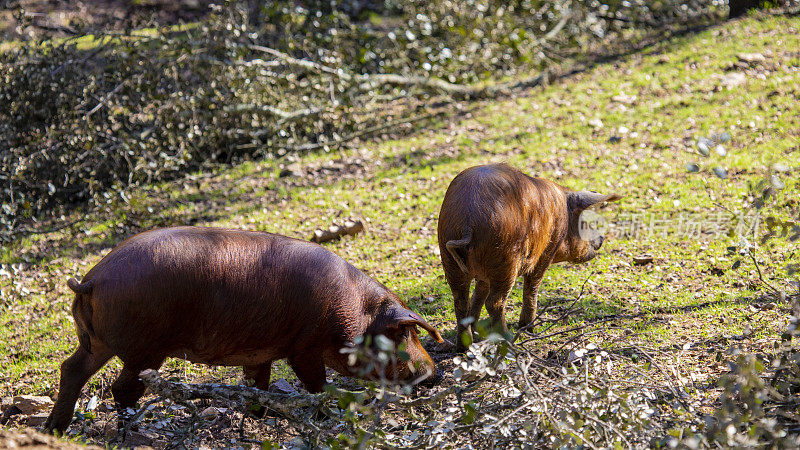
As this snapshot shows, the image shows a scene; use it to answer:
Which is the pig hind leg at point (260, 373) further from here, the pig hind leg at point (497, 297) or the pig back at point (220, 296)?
the pig hind leg at point (497, 297)

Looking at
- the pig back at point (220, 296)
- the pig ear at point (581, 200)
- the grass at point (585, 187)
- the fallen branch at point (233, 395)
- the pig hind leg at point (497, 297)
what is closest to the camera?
the fallen branch at point (233, 395)

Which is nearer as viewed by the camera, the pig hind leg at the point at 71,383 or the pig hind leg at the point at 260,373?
the pig hind leg at the point at 71,383

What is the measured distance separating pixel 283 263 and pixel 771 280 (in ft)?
12.4

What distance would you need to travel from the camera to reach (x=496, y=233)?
15.3 feet

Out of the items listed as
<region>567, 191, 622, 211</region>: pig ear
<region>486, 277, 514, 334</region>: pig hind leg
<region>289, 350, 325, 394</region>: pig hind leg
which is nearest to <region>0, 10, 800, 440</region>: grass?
<region>486, 277, 514, 334</region>: pig hind leg

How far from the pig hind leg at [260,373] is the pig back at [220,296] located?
0.20 metres

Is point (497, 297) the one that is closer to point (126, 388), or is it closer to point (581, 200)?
point (581, 200)

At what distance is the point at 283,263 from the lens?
4.43 metres

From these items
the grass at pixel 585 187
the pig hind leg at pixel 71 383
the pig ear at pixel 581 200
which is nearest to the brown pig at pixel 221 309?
the pig hind leg at pixel 71 383

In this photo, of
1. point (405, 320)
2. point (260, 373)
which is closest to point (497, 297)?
point (405, 320)

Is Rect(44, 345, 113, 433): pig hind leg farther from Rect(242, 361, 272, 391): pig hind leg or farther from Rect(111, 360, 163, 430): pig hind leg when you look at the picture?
Rect(242, 361, 272, 391): pig hind leg

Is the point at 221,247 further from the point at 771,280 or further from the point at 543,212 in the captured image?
the point at 771,280

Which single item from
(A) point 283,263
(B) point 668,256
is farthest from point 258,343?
(B) point 668,256

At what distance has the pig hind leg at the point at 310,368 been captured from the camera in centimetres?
445
